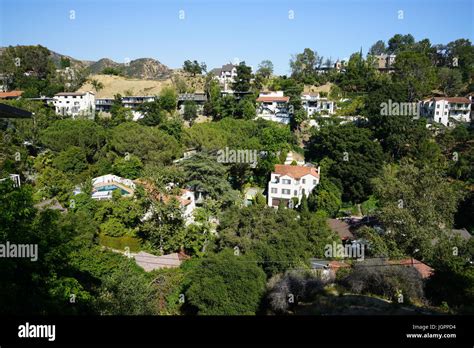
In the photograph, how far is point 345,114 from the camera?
27.5 meters

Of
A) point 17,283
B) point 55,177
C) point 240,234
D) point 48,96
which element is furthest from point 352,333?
point 48,96

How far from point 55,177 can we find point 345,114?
1970 cm

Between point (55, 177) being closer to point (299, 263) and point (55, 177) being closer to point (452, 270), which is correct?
point (299, 263)

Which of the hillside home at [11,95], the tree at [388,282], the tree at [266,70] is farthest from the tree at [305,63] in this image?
the tree at [388,282]

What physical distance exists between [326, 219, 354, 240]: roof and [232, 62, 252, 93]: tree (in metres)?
17.9

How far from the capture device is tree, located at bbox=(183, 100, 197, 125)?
2855 centimetres

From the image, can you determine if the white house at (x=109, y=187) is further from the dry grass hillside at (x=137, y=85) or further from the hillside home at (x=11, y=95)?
the dry grass hillside at (x=137, y=85)

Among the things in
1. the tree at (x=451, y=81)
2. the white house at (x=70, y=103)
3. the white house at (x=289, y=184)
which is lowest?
the white house at (x=289, y=184)

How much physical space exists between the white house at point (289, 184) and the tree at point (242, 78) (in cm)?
1351

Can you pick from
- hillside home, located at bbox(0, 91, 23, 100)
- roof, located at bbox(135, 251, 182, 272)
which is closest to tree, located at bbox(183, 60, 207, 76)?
hillside home, located at bbox(0, 91, 23, 100)

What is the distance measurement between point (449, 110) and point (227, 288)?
980 inches

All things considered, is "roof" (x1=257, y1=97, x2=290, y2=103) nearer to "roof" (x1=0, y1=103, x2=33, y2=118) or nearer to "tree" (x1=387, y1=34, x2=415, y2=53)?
"tree" (x1=387, y1=34, x2=415, y2=53)

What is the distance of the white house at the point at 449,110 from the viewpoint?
87.9 ft

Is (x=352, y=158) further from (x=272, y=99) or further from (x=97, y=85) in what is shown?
(x=97, y=85)
